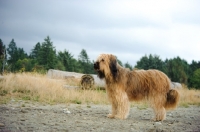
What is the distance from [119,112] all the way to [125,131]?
231cm

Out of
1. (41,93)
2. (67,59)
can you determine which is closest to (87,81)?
(41,93)

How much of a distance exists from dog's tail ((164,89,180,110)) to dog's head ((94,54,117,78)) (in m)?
1.89

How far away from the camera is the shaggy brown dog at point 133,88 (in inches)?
316

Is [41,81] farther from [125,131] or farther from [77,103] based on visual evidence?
[125,131]

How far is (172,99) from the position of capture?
318 inches

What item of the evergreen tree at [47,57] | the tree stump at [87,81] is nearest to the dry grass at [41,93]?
the tree stump at [87,81]

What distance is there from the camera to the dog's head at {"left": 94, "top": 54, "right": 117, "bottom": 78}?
26.1 feet

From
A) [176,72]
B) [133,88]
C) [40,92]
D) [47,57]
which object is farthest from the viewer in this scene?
[176,72]

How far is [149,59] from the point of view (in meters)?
64.2

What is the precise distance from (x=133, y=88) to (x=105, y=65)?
1187 mm

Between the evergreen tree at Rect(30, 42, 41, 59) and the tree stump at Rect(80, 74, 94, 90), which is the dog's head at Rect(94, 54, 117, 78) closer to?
the tree stump at Rect(80, 74, 94, 90)

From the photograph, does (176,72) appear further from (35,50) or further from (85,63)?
(35,50)

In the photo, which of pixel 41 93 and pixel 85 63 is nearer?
pixel 41 93

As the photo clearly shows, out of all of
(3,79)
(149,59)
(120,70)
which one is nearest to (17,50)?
(149,59)
